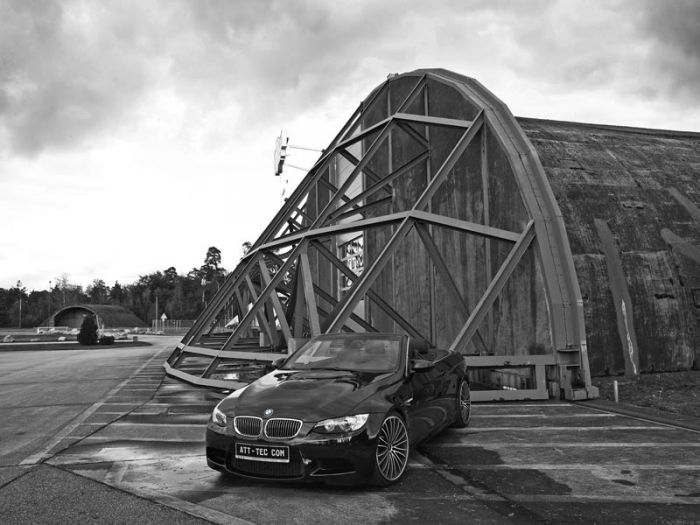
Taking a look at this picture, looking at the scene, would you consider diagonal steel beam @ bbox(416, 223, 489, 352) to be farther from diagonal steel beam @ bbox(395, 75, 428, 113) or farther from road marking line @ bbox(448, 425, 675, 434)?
diagonal steel beam @ bbox(395, 75, 428, 113)

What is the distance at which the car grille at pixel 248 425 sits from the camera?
4.61 meters

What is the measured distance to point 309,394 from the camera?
16.1ft

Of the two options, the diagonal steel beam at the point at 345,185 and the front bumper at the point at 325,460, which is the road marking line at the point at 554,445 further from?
the diagonal steel beam at the point at 345,185

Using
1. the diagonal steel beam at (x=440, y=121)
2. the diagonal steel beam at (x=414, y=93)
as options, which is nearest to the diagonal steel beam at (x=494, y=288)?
the diagonal steel beam at (x=440, y=121)

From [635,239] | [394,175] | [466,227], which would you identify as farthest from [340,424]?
[394,175]

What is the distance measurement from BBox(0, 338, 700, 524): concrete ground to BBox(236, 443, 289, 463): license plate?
0.29 m

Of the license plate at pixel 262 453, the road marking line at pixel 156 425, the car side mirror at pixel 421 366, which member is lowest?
the road marking line at pixel 156 425

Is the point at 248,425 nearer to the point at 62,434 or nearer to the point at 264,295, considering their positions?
the point at 62,434

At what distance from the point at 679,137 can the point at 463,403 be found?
12.8m

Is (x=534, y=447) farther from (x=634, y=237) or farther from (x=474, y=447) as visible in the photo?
(x=634, y=237)

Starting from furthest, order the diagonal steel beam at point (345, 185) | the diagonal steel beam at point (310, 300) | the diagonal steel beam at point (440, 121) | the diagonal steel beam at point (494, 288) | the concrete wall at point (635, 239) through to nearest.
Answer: the diagonal steel beam at point (345, 185) < the diagonal steel beam at point (440, 121) < the concrete wall at point (635, 239) < the diagonal steel beam at point (310, 300) < the diagonal steel beam at point (494, 288)

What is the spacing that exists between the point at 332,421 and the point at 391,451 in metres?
0.65

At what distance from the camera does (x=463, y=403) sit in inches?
284

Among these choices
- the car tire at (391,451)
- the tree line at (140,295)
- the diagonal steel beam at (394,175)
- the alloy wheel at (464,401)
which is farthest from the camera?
the tree line at (140,295)
